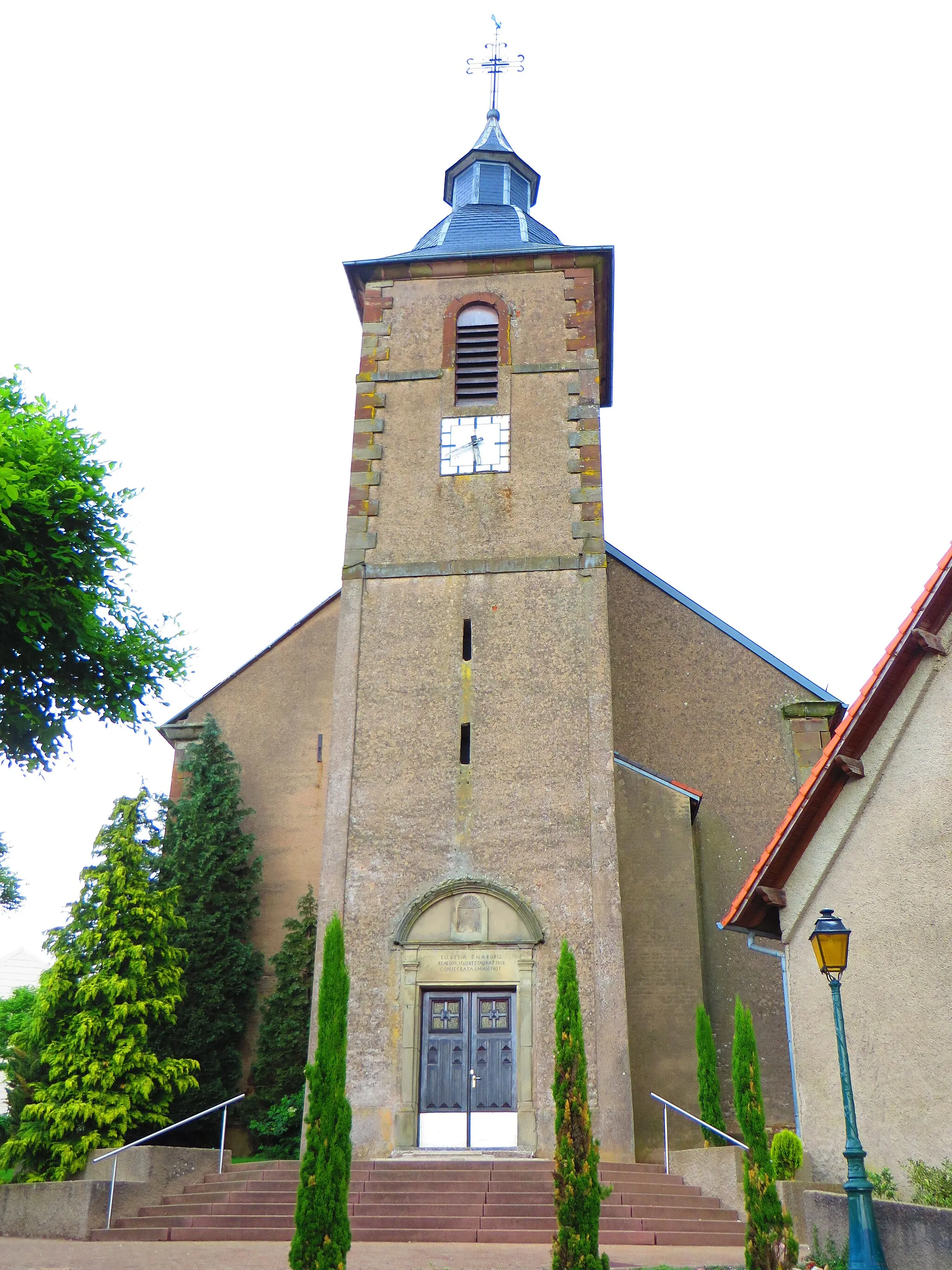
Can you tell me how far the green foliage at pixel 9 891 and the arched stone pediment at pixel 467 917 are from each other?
58.6 feet

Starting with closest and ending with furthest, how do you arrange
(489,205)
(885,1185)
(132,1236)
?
1. (885,1185)
2. (132,1236)
3. (489,205)

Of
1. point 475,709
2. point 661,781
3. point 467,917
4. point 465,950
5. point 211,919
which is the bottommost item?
point 465,950

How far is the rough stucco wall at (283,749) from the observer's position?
21.3 metres

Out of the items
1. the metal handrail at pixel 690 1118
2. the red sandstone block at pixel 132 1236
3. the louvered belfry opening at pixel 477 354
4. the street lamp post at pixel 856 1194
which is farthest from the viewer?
the louvered belfry opening at pixel 477 354

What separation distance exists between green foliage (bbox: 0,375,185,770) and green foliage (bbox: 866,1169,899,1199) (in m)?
11.7

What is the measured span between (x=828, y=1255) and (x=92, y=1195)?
8.93 meters

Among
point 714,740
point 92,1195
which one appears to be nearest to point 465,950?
point 92,1195

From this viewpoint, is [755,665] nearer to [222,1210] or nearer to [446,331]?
[446,331]

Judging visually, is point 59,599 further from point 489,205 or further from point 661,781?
point 489,205

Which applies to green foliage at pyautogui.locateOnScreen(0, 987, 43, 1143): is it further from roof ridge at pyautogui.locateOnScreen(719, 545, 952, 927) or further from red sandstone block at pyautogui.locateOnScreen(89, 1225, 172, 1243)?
roof ridge at pyautogui.locateOnScreen(719, 545, 952, 927)

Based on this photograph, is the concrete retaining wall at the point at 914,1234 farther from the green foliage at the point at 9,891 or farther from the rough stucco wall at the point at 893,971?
the green foliage at the point at 9,891

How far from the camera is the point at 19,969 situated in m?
62.4

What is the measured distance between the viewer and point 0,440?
15305 millimetres

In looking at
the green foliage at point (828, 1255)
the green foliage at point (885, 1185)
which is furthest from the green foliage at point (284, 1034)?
the green foliage at point (885, 1185)
